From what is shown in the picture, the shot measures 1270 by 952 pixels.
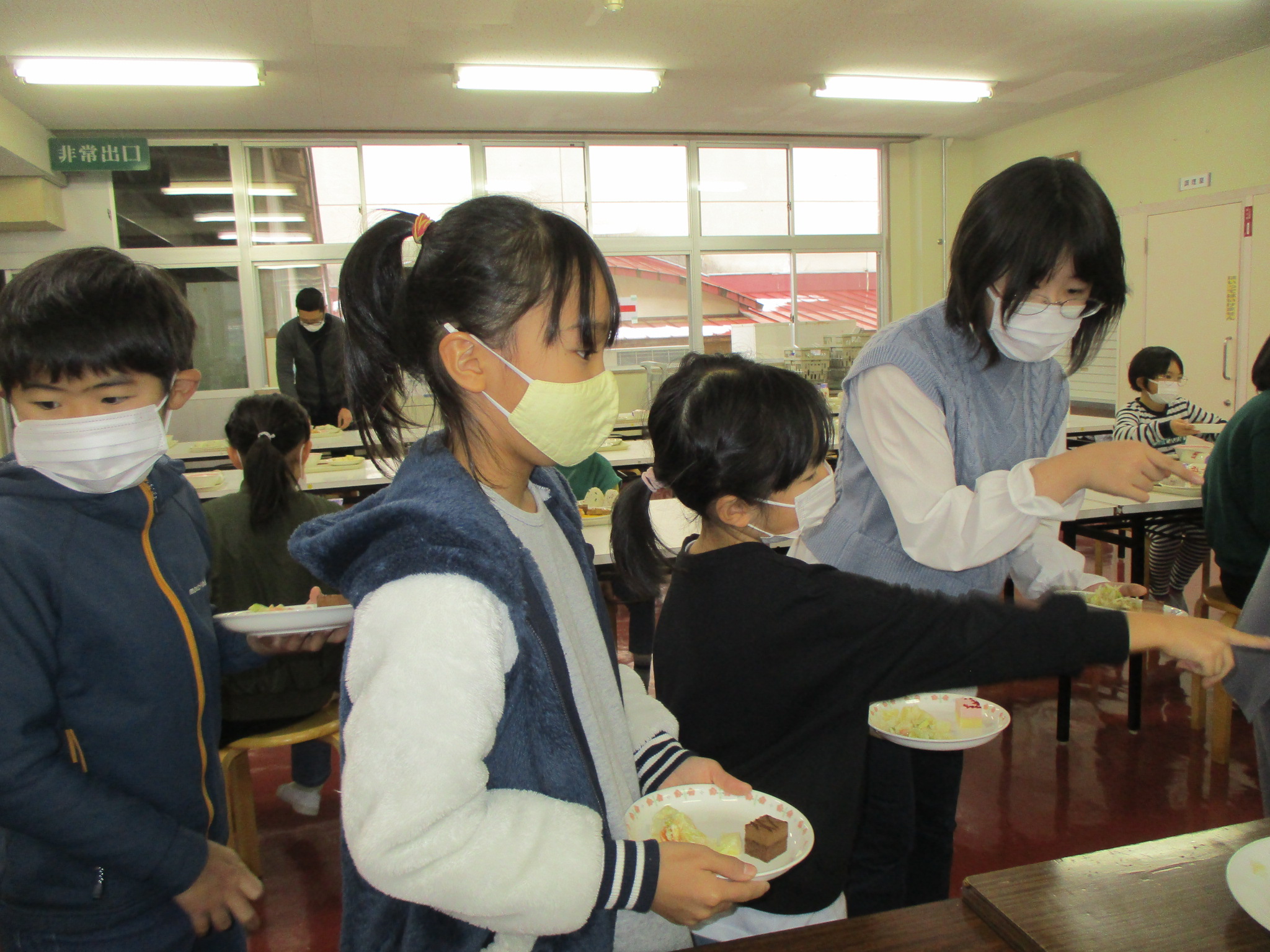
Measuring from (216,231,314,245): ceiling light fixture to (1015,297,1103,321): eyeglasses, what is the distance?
27.0ft

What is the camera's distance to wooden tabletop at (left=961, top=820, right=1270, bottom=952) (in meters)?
0.79

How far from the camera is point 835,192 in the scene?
9.79 metres

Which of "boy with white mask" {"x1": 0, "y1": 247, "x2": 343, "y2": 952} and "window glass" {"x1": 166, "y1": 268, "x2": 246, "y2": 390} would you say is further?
"window glass" {"x1": 166, "y1": 268, "x2": 246, "y2": 390}

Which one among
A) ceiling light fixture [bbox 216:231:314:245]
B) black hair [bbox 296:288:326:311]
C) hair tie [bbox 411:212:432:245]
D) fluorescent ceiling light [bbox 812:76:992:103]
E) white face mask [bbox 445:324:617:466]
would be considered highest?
fluorescent ceiling light [bbox 812:76:992:103]

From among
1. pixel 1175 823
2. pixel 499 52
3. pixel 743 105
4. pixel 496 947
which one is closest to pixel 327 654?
pixel 496 947

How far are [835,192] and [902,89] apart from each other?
2.29 m

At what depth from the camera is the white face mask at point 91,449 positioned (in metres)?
1.14

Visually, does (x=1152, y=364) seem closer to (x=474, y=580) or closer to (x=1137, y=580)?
(x=1137, y=580)

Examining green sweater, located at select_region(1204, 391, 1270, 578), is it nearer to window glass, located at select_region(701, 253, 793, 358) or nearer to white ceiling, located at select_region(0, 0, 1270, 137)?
white ceiling, located at select_region(0, 0, 1270, 137)

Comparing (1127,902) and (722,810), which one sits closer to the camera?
(1127,902)

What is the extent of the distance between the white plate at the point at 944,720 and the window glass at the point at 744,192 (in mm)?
8220

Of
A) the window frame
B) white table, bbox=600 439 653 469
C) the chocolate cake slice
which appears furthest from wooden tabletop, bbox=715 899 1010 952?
the window frame

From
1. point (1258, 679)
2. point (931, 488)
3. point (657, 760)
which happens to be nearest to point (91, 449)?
point (657, 760)

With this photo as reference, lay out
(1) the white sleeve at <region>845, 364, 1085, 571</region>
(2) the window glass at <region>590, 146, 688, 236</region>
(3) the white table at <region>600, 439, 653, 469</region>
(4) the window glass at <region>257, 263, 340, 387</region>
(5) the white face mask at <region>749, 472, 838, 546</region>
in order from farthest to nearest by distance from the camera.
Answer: (2) the window glass at <region>590, 146, 688, 236</region>, (4) the window glass at <region>257, 263, 340, 387</region>, (3) the white table at <region>600, 439, 653, 469</region>, (5) the white face mask at <region>749, 472, 838, 546</region>, (1) the white sleeve at <region>845, 364, 1085, 571</region>
